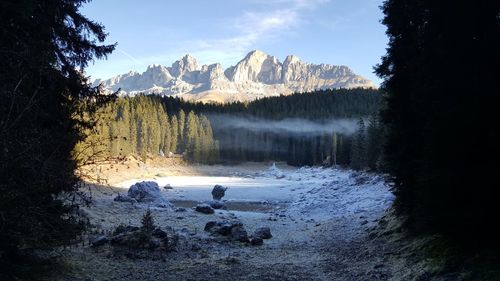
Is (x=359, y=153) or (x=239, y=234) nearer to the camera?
(x=239, y=234)

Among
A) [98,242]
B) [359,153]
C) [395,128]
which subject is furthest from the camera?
[359,153]

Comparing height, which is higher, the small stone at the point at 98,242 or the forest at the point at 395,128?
the forest at the point at 395,128

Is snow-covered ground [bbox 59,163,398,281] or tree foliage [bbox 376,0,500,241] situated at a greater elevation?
tree foliage [bbox 376,0,500,241]

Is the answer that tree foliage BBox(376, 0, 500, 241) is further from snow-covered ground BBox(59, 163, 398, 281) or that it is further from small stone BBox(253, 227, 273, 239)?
small stone BBox(253, 227, 273, 239)

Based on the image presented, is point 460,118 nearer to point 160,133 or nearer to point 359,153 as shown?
point 359,153

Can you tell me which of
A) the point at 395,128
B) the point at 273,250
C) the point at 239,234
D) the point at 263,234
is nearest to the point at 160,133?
the point at 263,234

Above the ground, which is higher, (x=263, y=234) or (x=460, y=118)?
(x=460, y=118)

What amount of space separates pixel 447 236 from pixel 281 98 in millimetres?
174371

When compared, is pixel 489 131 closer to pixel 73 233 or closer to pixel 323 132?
pixel 73 233

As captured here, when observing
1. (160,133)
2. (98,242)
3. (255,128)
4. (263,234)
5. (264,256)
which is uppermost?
(255,128)

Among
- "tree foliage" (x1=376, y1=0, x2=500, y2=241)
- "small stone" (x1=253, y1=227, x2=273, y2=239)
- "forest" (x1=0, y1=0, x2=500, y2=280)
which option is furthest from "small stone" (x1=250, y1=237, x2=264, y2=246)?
"tree foliage" (x1=376, y1=0, x2=500, y2=241)

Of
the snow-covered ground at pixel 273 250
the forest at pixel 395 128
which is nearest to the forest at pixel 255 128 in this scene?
the snow-covered ground at pixel 273 250

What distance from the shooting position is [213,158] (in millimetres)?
129750

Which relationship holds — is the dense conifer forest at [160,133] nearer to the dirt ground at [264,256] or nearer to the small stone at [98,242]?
the dirt ground at [264,256]
